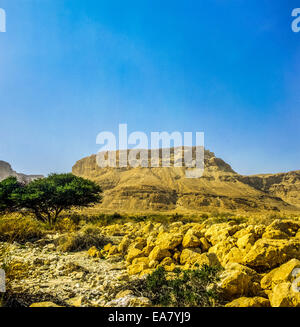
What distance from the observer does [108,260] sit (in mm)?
6641

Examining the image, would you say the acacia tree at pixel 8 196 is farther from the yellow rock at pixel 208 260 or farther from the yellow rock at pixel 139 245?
the yellow rock at pixel 208 260

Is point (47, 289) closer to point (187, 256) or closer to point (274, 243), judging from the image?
point (187, 256)

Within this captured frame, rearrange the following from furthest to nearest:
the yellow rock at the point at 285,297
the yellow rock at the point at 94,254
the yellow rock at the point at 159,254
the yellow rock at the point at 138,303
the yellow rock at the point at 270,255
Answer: the yellow rock at the point at 94,254 < the yellow rock at the point at 159,254 < the yellow rock at the point at 270,255 < the yellow rock at the point at 138,303 < the yellow rock at the point at 285,297

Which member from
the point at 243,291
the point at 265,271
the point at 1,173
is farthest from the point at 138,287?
the point at 1,173

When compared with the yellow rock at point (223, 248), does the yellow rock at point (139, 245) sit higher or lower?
lower

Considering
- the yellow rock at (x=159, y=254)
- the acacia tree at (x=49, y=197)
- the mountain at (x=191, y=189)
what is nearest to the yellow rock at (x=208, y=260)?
the yellow rock at (x=159, y=254)

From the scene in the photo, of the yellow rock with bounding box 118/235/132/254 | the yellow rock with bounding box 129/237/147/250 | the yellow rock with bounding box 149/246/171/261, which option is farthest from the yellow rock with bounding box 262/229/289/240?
the yellow rock with bounding box 118/235/132/254

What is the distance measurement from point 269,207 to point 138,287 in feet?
227

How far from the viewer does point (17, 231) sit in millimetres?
8406

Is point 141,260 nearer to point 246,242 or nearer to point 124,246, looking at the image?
point 124,246

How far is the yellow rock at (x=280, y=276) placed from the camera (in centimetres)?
344

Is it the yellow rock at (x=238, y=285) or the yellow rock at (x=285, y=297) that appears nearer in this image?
the yellow rock at (x=285, y=297)

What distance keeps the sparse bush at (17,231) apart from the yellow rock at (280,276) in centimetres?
778

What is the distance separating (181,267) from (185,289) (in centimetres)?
155
